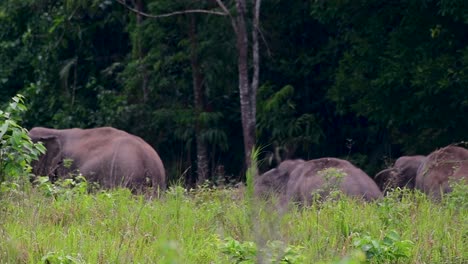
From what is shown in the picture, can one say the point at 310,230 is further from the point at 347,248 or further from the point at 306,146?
the point at 306,146

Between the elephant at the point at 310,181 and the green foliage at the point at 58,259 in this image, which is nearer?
the green foliage at the point at 58,259

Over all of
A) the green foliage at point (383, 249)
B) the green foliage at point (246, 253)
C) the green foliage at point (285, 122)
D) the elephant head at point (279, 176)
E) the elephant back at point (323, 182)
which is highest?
the green foliage at point (246, 253)

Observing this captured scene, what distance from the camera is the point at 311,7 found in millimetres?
17266

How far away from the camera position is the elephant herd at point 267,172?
390 inches

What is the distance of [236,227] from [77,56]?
553 inches

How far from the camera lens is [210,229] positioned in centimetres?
720

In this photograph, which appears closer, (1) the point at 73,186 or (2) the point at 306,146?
(1) the point at 73,186

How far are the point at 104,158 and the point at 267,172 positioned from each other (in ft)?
6.16

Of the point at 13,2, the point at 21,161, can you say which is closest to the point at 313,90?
the point at 13,2

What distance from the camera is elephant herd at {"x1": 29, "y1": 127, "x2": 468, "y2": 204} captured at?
32.5ft

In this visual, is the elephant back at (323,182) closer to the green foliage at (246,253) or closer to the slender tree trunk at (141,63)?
the green foliage at (246,253)

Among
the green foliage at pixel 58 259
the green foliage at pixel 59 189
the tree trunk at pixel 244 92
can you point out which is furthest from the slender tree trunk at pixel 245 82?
the green foliage at pixel 58 259

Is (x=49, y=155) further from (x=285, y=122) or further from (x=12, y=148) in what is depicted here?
(x=285, y=122)

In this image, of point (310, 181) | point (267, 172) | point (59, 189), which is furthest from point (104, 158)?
point (59, 189)
